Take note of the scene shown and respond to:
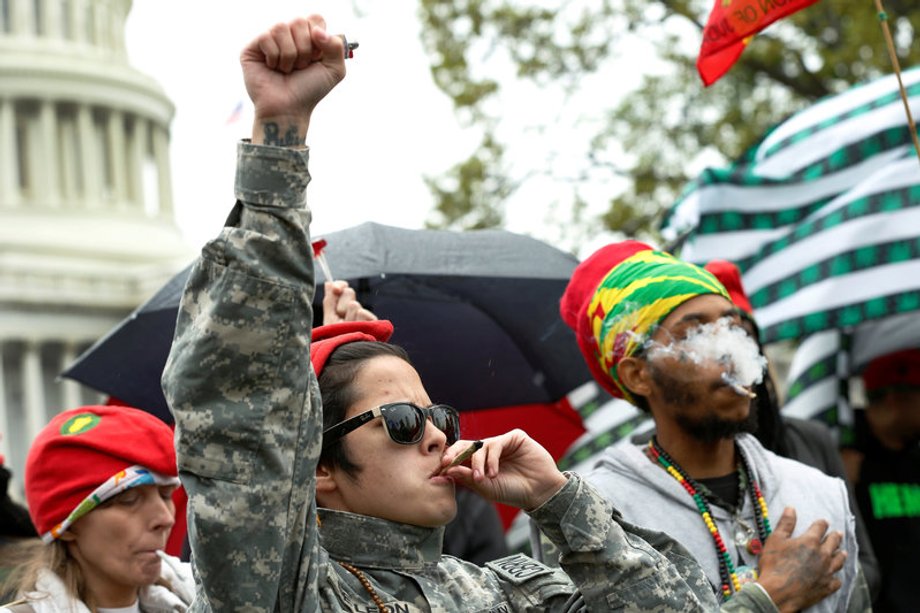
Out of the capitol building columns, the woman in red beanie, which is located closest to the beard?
the woman in red beanie

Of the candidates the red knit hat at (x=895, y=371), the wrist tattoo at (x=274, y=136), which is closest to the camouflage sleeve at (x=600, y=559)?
the wrist tattoo at (x=274, y=136)

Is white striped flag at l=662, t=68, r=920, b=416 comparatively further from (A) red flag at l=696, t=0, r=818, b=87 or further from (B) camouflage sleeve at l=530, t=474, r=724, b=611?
(B) camouflage sleeve at l=530, t=474, r=724, b=611

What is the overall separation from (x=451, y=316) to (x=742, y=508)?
189cm

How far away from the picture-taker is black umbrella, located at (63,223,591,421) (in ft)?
17.6

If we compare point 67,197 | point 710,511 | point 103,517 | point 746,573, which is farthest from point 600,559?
point 67,197

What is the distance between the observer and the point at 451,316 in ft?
18.4

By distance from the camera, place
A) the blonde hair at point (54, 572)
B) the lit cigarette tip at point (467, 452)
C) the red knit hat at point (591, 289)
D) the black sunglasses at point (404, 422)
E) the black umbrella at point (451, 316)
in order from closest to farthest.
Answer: the lit cigarette tip at point (467, 452)
the black sunglasses at point (404, 422)
the blonde hair at point (54, 572)
the red knit hat at point (591, 289)
the black umbrella at point (451, 316)

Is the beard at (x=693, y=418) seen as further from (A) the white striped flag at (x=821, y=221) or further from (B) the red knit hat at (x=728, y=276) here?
(A) the white striped flag at (x=821, y=221)

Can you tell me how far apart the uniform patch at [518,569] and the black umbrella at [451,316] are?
2131mm

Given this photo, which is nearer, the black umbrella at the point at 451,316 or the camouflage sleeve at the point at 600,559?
the camouflage sleeve at the point at 600,559

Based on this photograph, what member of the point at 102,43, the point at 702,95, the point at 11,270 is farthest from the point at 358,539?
the point at 102,43

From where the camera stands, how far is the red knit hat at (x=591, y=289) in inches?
172

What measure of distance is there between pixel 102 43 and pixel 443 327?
65887 mm

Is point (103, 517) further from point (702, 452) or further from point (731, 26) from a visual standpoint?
point (731, 26)
